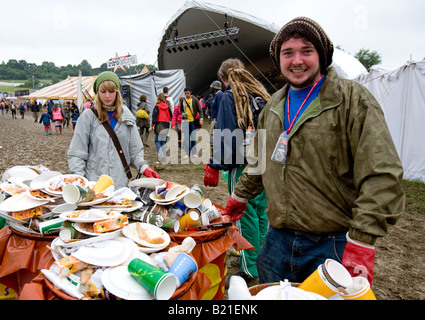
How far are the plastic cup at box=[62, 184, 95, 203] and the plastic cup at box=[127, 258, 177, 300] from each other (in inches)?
29.7

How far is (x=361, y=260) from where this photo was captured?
3.82ft

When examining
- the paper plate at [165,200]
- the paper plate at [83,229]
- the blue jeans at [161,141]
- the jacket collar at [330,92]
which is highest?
the jacket collar at [330,92]

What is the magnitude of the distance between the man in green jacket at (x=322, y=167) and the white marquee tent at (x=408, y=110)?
6.53m

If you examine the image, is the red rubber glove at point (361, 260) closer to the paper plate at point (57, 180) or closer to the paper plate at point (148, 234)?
the paper plate at point (148, 234)

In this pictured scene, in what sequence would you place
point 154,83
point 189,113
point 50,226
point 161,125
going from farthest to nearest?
point 154,83, point 189,113, point 161,125, point 50,226

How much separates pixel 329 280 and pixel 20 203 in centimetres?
186

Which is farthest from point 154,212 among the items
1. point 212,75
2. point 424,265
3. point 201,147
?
point 212,75

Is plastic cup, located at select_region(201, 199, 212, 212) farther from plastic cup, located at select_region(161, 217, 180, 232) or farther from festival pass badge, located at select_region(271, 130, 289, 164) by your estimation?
festival pass badge, located at select_region(271, 130, 289, 164)

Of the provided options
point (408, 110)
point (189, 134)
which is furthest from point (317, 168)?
point (189, 134)

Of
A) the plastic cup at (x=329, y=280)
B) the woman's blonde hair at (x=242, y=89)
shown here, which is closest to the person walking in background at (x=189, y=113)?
the woman's blonde hair at (x=242, y=89)

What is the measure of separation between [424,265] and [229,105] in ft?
9.84

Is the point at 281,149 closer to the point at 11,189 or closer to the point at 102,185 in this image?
the point at 102,185

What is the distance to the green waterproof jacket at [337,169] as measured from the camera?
46.1 inches

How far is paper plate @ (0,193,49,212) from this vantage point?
1.83 metres
